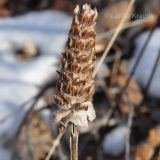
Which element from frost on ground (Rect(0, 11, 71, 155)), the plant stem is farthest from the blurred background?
the plant stem

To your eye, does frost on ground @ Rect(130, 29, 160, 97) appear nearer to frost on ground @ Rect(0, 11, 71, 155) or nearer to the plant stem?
frost on ground @ Rect(0, 11, 71, 155)

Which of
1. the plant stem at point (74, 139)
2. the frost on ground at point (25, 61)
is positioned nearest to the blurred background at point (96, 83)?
the frost on ground at point (25, 61)

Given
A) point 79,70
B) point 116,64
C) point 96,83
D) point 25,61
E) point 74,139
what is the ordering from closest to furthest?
point 79,70, point 74,139, point 96,83, point 116,64, point 25,61

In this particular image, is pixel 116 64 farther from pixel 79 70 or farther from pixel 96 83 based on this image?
pixel 79 70

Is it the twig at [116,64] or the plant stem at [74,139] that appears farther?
the twig at [116,64]

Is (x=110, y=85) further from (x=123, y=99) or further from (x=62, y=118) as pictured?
(x=62, y=118)

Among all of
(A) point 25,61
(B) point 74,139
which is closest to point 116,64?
(A) point 25,61

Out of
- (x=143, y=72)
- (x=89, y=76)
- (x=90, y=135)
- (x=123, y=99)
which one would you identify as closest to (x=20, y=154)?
(x=90, y=135)

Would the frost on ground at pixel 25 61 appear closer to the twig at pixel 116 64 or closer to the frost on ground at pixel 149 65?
the twig at pixel 116 64
